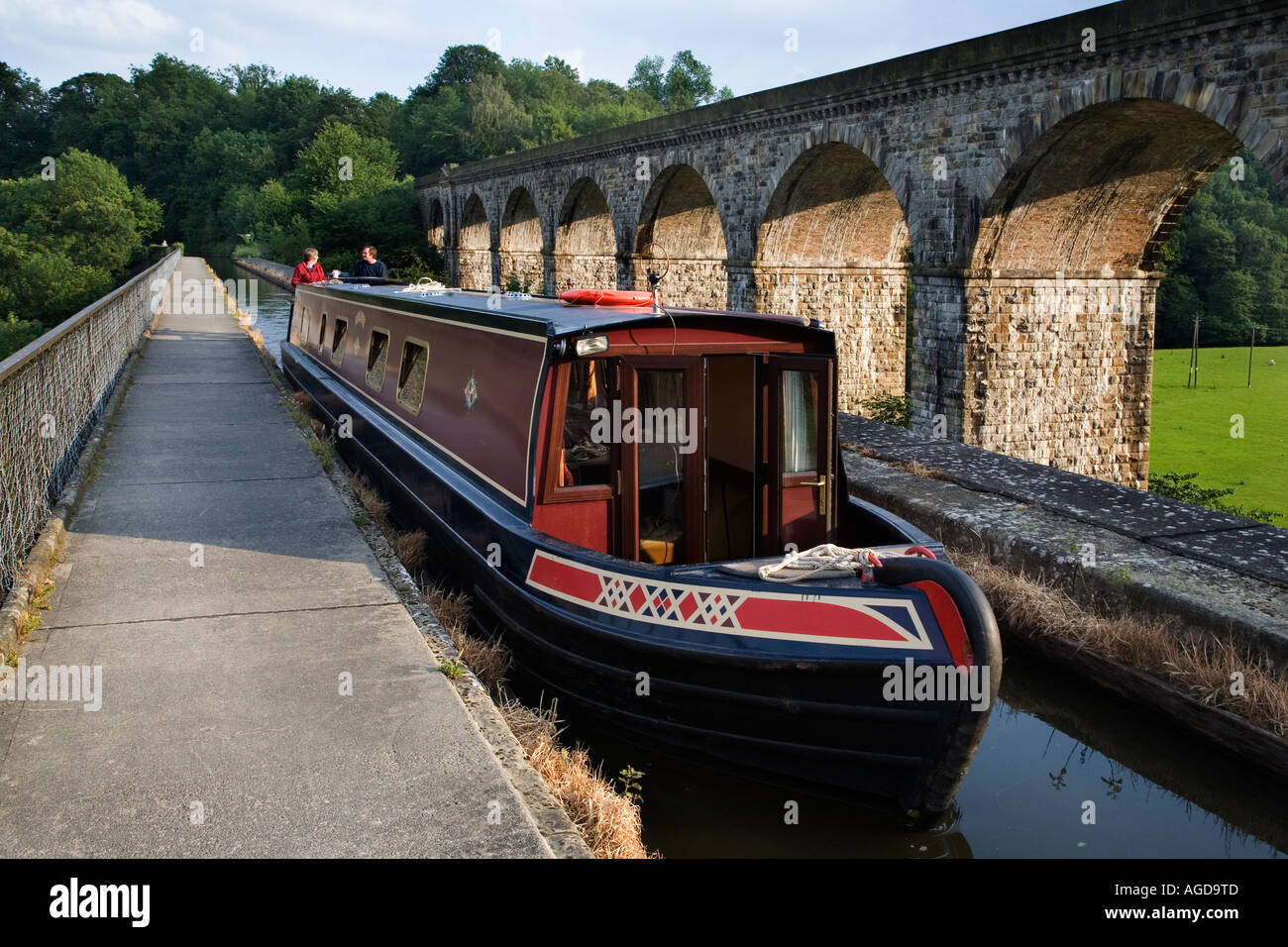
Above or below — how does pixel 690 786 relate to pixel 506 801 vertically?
below

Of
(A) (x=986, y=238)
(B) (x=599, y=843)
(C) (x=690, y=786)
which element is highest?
(A) (x=986, y=238)

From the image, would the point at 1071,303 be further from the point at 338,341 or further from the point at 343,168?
the point at 343,168

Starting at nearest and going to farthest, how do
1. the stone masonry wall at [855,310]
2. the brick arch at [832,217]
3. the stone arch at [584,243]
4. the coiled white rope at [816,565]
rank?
the coiled white rope at [816,565]
the brick arch at [832,217]
the stone masonry wall at [855,310]
the stone arch at [584,243]

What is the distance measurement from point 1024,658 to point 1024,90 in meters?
7.67

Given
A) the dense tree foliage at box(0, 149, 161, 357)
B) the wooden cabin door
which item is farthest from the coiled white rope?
the dense tree foliage at box(0, 149, 161, 357)

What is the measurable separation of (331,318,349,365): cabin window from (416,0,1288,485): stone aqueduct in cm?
705

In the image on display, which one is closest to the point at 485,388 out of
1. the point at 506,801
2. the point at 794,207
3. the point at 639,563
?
the point at 639,563

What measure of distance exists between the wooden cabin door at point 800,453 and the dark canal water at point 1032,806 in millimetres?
1289

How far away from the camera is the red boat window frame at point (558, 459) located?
201 inches

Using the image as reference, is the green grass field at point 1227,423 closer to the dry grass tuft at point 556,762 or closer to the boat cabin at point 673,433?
the boat cabin at point 673,433

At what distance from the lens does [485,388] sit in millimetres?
6152

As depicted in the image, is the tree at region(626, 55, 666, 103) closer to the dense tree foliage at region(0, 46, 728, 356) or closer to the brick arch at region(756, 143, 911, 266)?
the dense tree foliage at region(0, 46, 728, 356)

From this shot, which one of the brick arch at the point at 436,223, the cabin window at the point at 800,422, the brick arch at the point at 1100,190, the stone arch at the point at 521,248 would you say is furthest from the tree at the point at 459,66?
the cabin window at the point at 800,422

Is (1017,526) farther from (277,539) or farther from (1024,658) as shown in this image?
(277,539)
